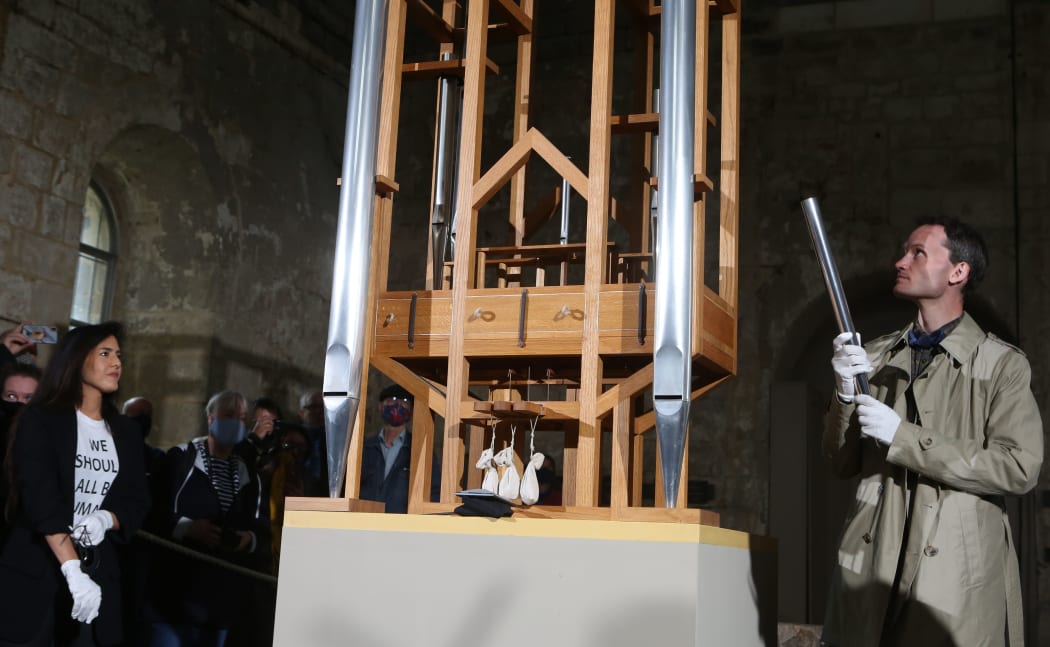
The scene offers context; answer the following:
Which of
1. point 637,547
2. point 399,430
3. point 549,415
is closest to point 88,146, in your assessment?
point 399,430

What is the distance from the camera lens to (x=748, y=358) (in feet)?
29.4

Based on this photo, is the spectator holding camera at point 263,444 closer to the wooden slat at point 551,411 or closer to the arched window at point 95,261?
the arched window at point 95,261

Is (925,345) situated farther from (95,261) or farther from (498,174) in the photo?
(95,261)

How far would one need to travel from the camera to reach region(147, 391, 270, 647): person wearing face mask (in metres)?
5.08

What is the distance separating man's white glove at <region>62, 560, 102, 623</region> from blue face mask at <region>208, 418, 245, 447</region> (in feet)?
6.28

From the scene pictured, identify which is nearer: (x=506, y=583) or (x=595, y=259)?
(x=506, y=583)

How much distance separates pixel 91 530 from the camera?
12.8 ft

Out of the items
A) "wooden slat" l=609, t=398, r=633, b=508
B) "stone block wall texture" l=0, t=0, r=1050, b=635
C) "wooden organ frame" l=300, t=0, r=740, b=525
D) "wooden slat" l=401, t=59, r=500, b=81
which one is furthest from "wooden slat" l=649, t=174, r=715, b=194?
"stone block wall texture" l=0, t=0, r=1050, b=635

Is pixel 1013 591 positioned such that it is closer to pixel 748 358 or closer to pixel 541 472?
pixel 541 472

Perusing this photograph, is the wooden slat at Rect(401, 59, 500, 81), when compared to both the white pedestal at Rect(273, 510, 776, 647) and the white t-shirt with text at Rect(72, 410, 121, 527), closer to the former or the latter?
the white t-shirt with text at Rect(72, 410, 121, 527)

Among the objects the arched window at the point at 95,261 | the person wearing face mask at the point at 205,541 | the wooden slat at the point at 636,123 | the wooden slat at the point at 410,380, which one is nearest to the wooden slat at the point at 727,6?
the wooden slat at the point at 636,123

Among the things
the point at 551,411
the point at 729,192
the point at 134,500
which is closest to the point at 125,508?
the point at 134,500

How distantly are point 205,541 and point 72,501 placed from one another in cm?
145

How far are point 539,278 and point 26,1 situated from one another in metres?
4.45
